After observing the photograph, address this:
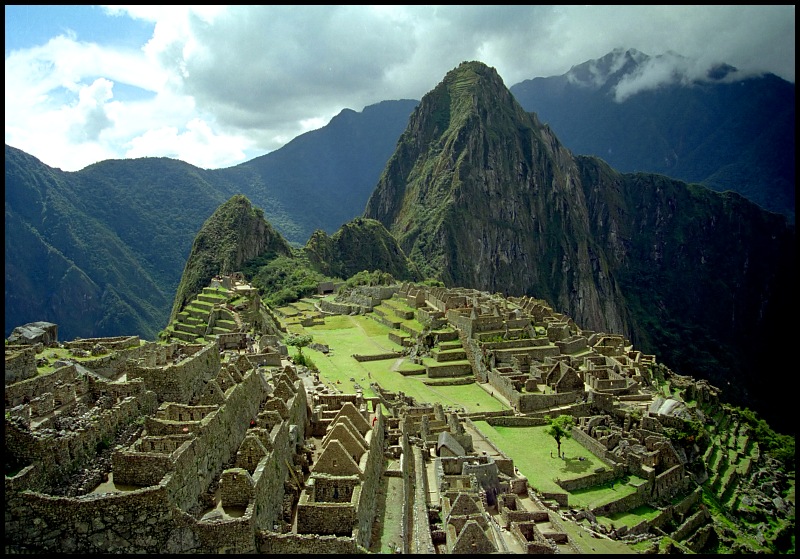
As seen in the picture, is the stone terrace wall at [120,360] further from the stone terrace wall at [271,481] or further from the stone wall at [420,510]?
the stone wall at [420,510]

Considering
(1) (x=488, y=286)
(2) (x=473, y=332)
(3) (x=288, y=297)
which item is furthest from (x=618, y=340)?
(1) (x=488, y=286)

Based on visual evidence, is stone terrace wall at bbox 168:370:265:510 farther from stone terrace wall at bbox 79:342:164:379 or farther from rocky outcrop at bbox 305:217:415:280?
rocky outcrop at bbox 305:217:415:280

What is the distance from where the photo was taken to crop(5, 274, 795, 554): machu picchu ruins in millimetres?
11766

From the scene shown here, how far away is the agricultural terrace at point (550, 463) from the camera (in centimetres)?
2888

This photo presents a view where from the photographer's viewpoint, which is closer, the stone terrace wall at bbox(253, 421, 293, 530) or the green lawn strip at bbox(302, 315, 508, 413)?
the stone terrace wall at bbox(253, 421, 293, 530)

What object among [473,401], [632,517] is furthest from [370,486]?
[473,401]

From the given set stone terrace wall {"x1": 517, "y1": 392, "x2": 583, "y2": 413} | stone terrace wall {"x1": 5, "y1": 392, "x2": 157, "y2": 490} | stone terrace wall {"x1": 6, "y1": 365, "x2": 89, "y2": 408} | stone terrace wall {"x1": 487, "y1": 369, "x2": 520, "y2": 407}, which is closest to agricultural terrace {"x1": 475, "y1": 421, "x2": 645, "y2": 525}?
stone terrace wall {"x1": 517, "y1": 392, "x2": 583, "y2": 413}

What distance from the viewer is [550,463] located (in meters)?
32.0

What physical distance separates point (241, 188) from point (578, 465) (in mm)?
168874

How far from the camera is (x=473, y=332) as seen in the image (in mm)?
51281

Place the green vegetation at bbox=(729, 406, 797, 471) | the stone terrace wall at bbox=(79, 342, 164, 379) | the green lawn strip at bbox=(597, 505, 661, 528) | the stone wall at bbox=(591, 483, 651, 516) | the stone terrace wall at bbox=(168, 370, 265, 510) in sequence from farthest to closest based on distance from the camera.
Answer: the green vegetation at bbox=(729, 406, 797, 471) < the stone wall at bbox=(591, 483, 651, 516) < the green lawn strip at bbox=(597, 505, 661, 528) < the stone terrace wall at bbox=(79, 342, 164, 379) < the stone terrace wall at bbox=(168, 370, 265, 510)

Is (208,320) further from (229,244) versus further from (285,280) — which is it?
(229,244)

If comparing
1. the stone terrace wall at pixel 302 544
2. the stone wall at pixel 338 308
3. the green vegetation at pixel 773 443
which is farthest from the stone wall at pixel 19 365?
the stone wall at pixel 338 308

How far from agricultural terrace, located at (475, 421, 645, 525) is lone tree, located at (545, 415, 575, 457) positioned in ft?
1.49
